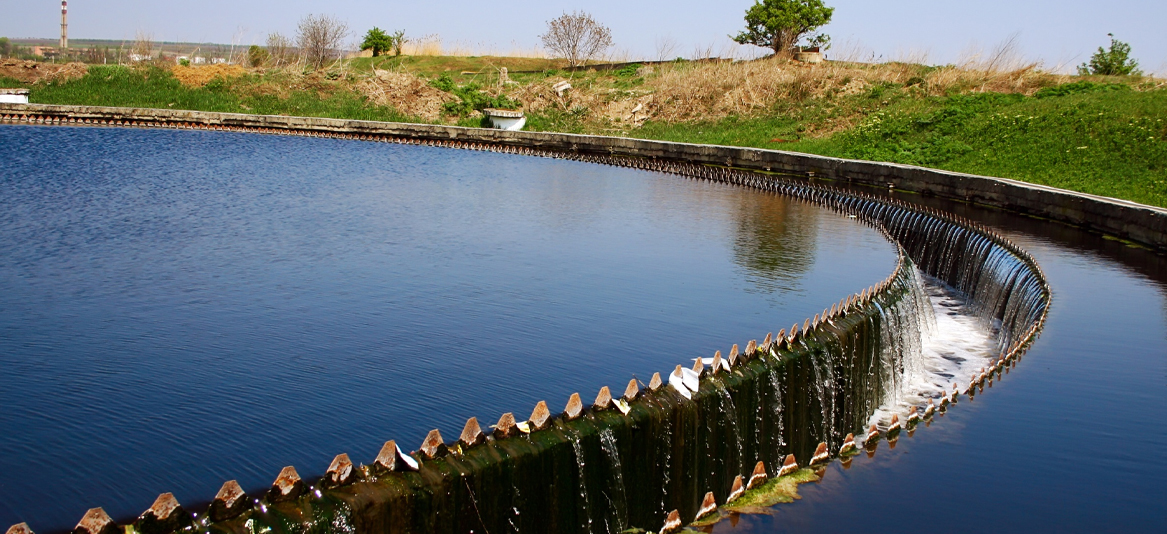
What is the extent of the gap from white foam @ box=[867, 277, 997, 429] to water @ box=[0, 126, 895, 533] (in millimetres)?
1206

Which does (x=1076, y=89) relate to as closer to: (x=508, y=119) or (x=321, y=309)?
(x=508, y=119)

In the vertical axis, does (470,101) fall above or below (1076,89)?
below

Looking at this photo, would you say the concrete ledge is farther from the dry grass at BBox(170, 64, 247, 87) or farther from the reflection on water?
the dry grass at BBox(170, 64, 247, 87)

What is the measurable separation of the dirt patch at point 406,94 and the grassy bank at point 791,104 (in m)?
0.09

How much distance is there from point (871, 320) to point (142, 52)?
196ft

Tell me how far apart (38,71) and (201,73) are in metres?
7.91

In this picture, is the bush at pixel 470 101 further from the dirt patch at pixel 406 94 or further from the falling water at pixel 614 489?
the falling water at pixel 614 489

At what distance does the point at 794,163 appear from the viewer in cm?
3095

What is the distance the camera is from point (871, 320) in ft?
32.4

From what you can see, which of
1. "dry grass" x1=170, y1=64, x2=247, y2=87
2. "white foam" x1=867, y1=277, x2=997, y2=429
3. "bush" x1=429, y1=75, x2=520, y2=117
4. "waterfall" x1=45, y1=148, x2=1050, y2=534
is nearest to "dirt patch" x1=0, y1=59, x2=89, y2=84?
"dry grass" x1=170, y1=64, x2=247, y2=87

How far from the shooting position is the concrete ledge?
746 inches

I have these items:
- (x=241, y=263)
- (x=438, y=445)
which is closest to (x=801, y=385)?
(x=438, y=445)

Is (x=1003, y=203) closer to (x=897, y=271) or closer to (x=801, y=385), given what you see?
(x=897, y=271)

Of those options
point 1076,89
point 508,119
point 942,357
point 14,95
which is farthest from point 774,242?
point 14,95
